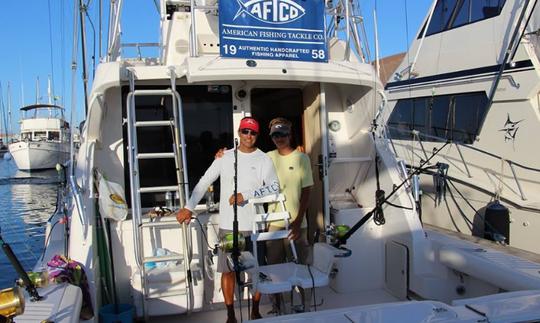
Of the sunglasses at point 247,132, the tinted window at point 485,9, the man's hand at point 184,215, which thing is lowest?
the man's hand at point 184,215

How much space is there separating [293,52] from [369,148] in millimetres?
1316

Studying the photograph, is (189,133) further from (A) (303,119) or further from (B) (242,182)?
(A) (303,119)

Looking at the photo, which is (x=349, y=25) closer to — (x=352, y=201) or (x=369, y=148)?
(x=369, y=148)

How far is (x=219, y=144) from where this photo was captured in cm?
455

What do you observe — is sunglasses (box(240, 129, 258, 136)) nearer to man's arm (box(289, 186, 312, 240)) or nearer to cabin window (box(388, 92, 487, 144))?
man's arm (box(289, 186, 312, 240))

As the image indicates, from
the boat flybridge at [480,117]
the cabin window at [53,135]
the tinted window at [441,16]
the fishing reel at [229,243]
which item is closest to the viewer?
the fishing reel at [229,243]

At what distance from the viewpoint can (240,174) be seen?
3.65 metres

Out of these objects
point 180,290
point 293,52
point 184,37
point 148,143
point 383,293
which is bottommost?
point 383,293

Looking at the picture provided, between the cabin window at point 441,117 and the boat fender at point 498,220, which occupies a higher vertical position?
the cabin window at point 441,117

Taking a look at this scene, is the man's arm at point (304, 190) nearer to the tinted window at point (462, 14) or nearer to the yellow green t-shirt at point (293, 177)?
the yellow green t-shirt at point (293, 177)

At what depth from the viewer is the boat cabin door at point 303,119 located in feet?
14.7

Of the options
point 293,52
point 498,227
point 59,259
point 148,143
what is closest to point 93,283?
point 59,259

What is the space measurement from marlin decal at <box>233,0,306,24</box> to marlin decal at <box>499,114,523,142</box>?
19.0ft

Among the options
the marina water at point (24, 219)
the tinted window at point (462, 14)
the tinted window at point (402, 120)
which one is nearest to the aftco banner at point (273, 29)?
the marina water at point (24, 219)
